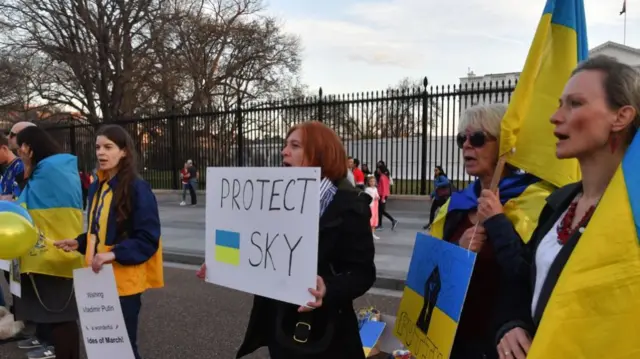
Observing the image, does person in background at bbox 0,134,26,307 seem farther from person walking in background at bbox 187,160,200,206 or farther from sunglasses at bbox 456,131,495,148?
person walking in background at bbox 187,160,200,206

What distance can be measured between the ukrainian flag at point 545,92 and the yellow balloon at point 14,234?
8.92 ft

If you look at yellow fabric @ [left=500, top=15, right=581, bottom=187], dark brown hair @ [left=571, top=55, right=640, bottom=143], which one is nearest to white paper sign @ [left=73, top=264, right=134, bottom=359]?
yellow fabric @ [left=500, top=15, right=581, bottom=187]

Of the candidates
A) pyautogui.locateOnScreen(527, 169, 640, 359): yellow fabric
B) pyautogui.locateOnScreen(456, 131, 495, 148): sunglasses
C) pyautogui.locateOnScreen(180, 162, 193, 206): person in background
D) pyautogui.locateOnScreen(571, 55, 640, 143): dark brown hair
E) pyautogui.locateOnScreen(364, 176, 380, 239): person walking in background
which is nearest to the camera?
pyautogui.locateOnScreen(527, 169, 640, 359): yellow fabric

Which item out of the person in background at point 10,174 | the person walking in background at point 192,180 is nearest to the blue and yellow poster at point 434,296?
the person in background at point 10,174

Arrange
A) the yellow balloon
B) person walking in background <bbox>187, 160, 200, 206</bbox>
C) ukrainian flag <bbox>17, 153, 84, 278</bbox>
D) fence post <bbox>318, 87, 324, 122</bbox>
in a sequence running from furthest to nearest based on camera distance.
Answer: person walking in background <bbox>187, 160, 200, 206</bbox> < fence post <bbox>318, 87, 324, 122</bbox> < ukrainian flag <bbox>17, 153, 84, 278</bbox> < the yellow balloon

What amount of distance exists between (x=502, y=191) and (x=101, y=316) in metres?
2.43

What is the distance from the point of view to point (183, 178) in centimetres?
1655

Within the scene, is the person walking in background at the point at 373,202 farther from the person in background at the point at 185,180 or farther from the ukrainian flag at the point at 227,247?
the ukrainian flag at the point at 227,247

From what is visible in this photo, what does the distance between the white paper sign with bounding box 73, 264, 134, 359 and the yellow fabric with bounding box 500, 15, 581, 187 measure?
2.34m

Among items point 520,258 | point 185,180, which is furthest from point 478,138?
point 185,180

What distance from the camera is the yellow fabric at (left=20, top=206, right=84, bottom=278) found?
11.6 feet

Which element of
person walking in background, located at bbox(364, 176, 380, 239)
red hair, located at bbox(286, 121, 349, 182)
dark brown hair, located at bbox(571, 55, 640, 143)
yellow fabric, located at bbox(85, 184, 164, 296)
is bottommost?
person walking in background, located at bbox(364, 176, 380, 239)

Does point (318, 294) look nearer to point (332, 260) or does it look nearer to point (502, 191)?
point (332, 260)

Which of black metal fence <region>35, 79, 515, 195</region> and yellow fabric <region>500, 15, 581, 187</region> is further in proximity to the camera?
black metal fence <region>35, 79, 515, 195</region>
